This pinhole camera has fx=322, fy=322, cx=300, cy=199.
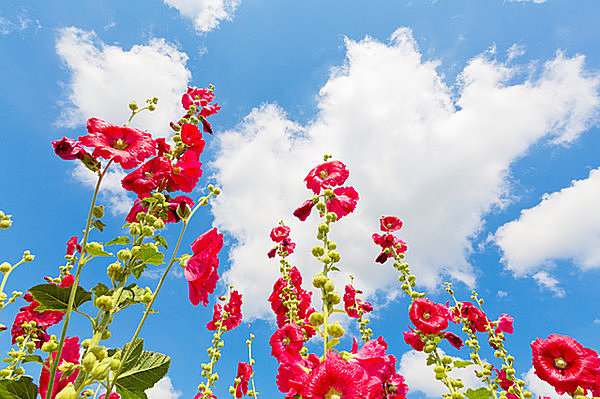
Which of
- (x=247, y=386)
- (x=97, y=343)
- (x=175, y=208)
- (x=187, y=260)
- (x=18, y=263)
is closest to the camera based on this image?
(x=97, y=343)

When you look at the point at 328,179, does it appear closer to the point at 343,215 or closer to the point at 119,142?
the point at 343,215

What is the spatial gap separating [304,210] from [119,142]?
115 cm

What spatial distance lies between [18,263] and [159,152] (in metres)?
1.26

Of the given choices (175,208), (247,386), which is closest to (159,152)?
(175,208)

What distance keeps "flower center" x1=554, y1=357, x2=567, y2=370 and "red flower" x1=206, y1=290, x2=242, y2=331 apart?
2.70 m

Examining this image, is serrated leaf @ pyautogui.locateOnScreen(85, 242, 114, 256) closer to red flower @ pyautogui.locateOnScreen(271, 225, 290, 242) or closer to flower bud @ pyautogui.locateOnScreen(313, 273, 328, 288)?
flower bud @ pyautogui.locateOnScreen(313, 273, 328, 288)

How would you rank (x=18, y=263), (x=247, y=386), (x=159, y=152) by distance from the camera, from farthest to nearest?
1. (x=247, y=386)
2. (x=18, y=263)
3. (x=159, y=152)

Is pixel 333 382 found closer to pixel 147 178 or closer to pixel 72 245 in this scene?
pixel 147 178

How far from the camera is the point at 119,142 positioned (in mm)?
1484

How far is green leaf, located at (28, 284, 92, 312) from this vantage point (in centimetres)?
119

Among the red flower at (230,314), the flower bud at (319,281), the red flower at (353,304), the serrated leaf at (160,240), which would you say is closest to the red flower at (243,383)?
the red flower at (230,314)

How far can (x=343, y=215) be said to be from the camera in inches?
80.8

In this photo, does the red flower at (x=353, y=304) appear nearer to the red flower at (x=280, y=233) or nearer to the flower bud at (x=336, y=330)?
the red flower at (x=280, y=233)

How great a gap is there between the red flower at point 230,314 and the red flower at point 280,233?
800 mm
